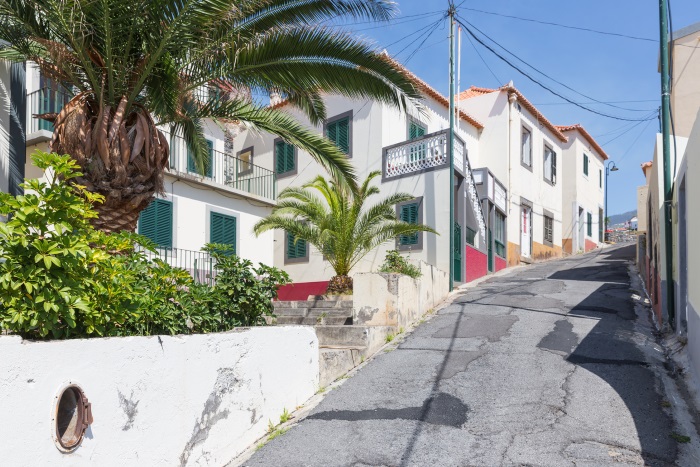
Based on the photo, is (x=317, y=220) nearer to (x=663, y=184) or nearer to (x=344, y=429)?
(x=663, y=184)

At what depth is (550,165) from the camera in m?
28.0

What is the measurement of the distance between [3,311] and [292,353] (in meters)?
3.74

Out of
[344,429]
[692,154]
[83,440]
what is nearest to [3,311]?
[83,440]

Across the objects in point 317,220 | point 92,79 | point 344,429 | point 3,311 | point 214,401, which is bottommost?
point 344,429

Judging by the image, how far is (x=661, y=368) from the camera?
8.57 metres

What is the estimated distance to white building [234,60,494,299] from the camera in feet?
57.4

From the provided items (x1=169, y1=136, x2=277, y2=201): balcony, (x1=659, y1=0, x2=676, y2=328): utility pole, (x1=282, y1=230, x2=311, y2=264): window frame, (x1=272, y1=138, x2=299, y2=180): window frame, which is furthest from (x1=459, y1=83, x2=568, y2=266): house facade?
(x1=659, y1=0, x2=676, y2=328): utility pole

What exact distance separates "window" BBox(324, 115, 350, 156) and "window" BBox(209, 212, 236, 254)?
4250mm

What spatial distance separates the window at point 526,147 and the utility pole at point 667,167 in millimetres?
13323

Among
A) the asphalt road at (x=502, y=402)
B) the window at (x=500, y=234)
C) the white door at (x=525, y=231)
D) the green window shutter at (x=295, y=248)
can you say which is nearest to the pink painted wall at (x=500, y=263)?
the window at (x=500, y=234)

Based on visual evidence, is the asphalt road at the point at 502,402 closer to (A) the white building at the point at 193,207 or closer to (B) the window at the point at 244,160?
(A) the white building at the point at 193,207

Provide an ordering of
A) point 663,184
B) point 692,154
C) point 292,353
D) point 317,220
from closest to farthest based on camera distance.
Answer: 1. point 292,353
2. point 692,154
3. point 663,184
4. point 317,220

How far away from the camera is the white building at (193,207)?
547 inches

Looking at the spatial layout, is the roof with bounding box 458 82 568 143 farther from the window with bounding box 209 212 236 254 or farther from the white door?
the window with bounding box 209 212 236 254
